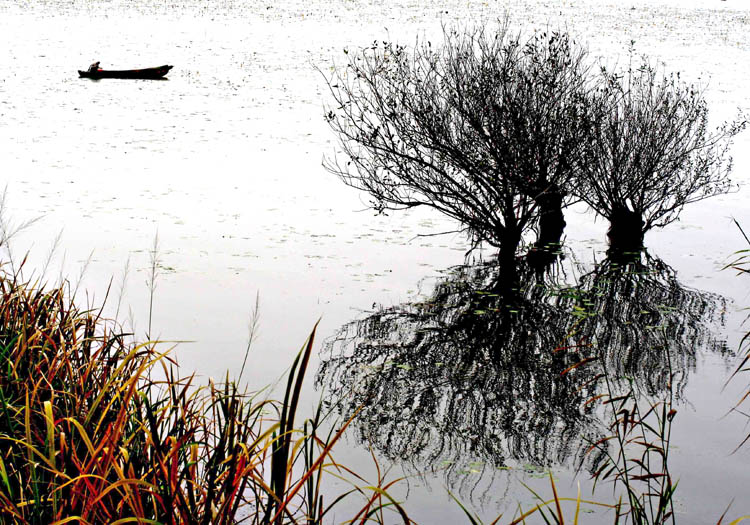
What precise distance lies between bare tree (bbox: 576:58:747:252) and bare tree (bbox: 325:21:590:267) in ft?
3.39

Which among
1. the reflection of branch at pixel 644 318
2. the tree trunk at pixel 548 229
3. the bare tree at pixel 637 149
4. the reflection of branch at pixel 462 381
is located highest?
the bare tree at pixel 637 149

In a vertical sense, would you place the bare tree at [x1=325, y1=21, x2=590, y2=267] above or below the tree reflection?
above

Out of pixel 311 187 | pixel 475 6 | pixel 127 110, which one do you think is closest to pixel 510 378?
pixel 311 187

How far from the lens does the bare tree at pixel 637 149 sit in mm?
14258

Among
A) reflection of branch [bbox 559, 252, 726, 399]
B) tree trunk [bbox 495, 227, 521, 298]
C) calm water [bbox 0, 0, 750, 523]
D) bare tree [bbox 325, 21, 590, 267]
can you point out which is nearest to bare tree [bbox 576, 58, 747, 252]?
calm water [bbox 0, 0, 750, 523]

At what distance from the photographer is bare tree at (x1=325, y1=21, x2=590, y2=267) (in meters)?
12.2

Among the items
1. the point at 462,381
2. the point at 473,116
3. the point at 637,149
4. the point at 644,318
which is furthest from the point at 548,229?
the point at 462,381

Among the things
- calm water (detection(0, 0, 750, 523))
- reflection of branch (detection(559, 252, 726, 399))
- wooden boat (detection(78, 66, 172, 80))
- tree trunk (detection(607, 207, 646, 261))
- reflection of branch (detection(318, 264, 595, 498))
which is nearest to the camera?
reflection of branch (detection(318, 264, 595, 498))

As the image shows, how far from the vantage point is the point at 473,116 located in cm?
1227

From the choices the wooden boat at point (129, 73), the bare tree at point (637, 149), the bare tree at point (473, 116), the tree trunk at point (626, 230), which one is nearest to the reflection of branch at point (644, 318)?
the tree trunk at point (626, 230)

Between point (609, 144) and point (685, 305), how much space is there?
12.2 feet

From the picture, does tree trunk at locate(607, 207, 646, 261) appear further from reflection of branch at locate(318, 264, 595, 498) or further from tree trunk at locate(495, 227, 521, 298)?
reflection of branch at locate(318, 264, 595, 498)

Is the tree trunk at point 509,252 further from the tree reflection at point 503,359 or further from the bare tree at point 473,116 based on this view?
the bare tree at point 473,116

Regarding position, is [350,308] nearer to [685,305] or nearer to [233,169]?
[685,305]
